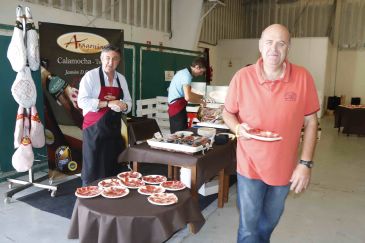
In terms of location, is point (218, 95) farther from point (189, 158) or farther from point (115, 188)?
point (115, 188)

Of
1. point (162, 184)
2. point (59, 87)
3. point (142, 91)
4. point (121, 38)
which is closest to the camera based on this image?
point (162, 184)

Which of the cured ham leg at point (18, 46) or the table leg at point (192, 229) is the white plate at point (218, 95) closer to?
the table leg at point (192, 229)

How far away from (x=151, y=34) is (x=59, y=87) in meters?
3.77

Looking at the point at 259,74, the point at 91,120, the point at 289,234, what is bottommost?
the point at 289,234

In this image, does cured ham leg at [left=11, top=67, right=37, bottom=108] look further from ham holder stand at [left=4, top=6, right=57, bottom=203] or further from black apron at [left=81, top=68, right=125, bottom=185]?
black apron at [left=81, top=68, right=125, bottom=185]

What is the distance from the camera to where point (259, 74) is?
1678 millimetres

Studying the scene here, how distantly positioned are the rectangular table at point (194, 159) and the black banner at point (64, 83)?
141 cm

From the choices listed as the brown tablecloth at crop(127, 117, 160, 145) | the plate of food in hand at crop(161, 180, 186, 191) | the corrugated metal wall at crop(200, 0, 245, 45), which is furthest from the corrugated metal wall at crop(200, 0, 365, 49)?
the plate of food in hand at crop(161, 180, 186, 191)

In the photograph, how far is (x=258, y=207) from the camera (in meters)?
1.78

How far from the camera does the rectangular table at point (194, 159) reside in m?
2.45

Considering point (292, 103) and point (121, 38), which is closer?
point (292, 103)

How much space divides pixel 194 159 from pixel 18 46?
1.97m

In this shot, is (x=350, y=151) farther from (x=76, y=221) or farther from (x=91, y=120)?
(x=76, y=221)

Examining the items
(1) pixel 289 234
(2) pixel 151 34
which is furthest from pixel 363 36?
(1) pixel 289 234
